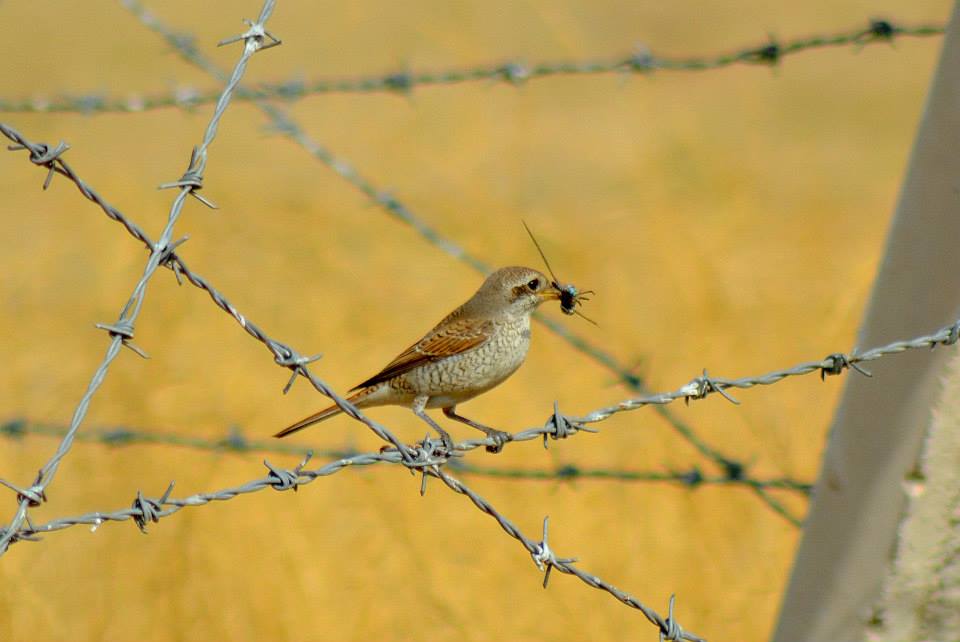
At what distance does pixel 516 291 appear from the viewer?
15.0 feet

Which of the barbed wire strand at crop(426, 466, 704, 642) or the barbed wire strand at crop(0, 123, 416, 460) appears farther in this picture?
the barbed wire strand at crop(426, 466, 704, 642)

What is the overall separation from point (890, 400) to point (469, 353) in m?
1.35

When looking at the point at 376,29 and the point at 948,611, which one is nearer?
the point at 948,611

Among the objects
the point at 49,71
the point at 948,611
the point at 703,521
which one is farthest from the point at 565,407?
the point at 49,71

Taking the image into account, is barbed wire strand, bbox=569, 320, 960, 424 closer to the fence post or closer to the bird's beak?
the fence post

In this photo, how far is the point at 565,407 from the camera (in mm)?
7895

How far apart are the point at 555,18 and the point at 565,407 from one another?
5.25 m

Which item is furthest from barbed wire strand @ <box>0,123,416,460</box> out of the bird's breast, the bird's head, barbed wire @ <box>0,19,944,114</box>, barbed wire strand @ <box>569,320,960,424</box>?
barbed wire @ <box>0,19,944,114</box>

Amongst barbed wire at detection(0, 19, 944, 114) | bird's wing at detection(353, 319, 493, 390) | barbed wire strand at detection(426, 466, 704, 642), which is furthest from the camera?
barbed wire at detection(0, 19, 944, 114)

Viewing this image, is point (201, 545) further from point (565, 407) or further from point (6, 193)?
point (6, 193)

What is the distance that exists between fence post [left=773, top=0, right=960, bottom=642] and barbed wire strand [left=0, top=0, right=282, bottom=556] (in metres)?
1.88

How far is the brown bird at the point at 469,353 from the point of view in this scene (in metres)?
4.39

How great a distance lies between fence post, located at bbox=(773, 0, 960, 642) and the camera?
362cm

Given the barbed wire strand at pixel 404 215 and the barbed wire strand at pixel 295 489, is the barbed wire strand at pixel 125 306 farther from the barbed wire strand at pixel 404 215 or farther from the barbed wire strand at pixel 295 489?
the barbed wire strand at pixel 404 215
